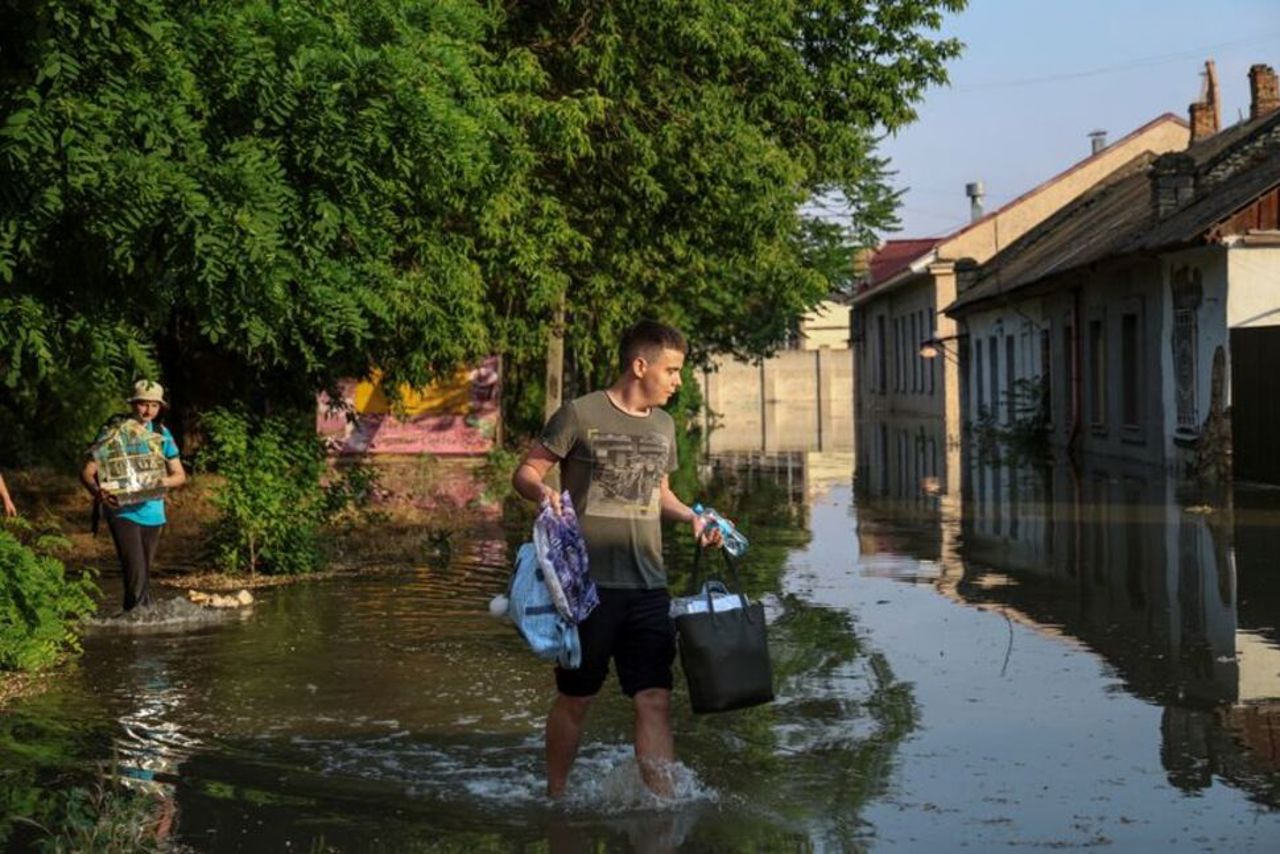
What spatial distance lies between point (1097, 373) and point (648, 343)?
27.0m

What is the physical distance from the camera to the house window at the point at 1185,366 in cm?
2500

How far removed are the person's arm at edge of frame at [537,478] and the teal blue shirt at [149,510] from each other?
17.7 feet

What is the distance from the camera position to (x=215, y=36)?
33.7 ft

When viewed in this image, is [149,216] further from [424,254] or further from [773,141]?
[773,141]

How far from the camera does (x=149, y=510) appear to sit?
11.4m

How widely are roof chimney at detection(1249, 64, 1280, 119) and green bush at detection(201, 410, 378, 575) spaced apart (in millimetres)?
26503

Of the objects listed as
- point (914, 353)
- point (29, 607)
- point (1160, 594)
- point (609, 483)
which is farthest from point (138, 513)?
point (914, 353)

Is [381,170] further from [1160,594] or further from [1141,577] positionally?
[1141,577]

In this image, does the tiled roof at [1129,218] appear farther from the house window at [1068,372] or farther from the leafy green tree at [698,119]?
the leafy green tree at [698,119]

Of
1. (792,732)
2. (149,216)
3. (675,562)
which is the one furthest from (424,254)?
(792,732)

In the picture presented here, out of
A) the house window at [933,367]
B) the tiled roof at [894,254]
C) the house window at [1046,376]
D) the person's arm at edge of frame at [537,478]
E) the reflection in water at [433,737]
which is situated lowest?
the reflection in water at [433,737]

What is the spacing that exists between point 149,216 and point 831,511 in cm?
1234

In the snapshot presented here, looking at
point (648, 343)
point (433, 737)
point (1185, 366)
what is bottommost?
point (433, 737)

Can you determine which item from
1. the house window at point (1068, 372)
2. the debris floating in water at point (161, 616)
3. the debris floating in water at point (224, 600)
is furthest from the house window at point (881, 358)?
the debris floating in water at point (161, 616)
